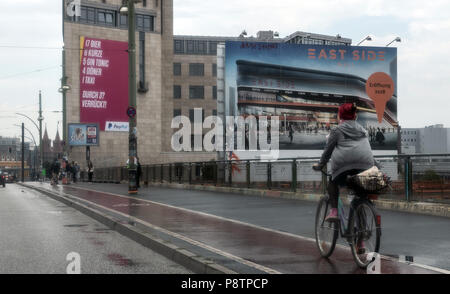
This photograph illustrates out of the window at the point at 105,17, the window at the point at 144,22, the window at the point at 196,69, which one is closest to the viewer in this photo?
the window at the point at 105,17

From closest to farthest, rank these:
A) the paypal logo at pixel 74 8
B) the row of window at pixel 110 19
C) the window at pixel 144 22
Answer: the paypal logo at pixel 74 8 < the row of window at pixel 110 19 < the window at pixel 144 22

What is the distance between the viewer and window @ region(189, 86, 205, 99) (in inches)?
3467

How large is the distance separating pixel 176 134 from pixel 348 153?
79.3 metres

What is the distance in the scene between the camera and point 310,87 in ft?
159

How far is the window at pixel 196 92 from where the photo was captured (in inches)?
3467

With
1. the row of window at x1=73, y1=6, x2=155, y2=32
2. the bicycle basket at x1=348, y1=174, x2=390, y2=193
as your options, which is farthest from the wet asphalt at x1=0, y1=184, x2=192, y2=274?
the row of window at x1=73, y1=6, x2=155, y2=32

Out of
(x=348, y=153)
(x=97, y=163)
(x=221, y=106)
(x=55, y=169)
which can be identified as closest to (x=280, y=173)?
(x=348, y=153)

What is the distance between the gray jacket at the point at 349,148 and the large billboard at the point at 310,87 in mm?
37489

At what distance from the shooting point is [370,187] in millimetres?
6004

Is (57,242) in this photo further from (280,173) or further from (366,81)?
(366,81)

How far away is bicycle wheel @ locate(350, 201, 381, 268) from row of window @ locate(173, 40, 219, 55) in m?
84.4

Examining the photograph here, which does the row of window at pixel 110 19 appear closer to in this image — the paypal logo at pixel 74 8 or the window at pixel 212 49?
the paypal logo at pixel 74 8

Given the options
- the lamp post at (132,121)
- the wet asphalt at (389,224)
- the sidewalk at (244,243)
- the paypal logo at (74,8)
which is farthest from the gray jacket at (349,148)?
the paypal logo at (74,8)

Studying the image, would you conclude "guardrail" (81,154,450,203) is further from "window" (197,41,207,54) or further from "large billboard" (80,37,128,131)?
"window" (197,41,207,54)
